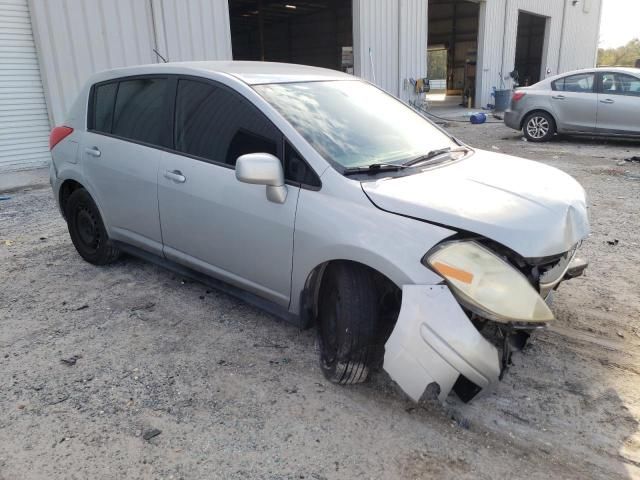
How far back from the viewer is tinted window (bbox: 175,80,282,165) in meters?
3.21

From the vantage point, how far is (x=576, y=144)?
1186 centimetres

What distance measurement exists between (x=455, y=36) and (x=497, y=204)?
29993 millimetres

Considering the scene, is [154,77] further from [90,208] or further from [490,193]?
[490,193]

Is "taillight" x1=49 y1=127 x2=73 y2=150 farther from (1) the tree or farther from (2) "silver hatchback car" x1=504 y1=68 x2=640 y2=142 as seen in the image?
(1) the tree

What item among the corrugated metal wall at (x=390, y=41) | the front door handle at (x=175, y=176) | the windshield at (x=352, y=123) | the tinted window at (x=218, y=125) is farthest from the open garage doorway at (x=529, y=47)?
the front door handle at (x=175, y=176)

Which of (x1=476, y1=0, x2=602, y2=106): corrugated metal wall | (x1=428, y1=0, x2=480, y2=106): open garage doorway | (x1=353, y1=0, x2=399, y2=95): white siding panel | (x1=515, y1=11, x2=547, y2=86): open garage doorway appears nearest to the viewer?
(x1=353, y1=0, x2=399, y2=95): white siding panel

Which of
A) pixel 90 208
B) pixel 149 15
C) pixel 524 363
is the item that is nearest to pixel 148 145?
pixel 90 208

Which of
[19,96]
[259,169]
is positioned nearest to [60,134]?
[259,169]

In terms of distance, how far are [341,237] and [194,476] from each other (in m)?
1.34

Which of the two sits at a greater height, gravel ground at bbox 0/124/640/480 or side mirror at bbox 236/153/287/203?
side mirror at bbox 236/153/287/203

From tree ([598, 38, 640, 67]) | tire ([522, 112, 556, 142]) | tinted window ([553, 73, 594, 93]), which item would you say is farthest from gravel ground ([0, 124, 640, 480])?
tree ([598, 38, 640, 67])

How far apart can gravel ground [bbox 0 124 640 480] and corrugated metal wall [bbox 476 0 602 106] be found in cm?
1832

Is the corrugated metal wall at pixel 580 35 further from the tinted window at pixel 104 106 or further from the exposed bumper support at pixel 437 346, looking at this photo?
the exposed bumper support at pixel 437 346

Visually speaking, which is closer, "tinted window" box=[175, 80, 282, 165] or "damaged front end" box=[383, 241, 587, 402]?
"damaged front end" box=[383, 241, 587, 402]
